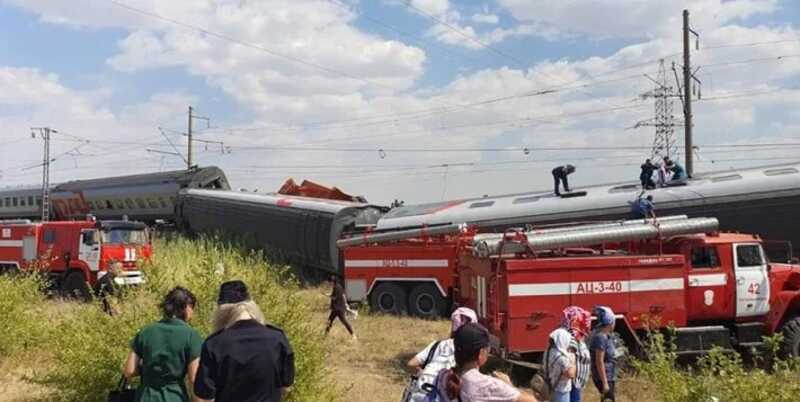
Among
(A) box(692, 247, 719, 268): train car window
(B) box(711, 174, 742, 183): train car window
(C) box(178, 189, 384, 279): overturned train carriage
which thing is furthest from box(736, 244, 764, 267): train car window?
(C) box(178, 189, 384, 279): overturned train carriage

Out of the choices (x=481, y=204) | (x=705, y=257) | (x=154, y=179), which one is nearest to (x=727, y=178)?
(x=481, y=204)

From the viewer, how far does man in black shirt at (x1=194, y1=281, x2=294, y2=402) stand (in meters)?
3.94

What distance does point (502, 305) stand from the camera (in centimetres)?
1030

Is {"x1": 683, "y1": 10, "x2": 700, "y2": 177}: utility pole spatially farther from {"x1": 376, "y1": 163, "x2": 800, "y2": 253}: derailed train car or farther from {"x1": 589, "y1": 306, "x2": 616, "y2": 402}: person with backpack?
{"x1": 589, "y1": 306, "x2": 616, "y2": 402}: person with backpack

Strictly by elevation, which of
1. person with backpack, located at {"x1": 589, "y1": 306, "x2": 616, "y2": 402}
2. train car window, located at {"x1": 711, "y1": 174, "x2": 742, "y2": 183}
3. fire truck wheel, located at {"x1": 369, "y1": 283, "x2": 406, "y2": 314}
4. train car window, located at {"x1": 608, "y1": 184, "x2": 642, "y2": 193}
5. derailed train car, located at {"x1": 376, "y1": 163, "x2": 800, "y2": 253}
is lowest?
fire truck wheel, located at {"x1": 369, "y1": 283, "x2": 406, "y2": 314}

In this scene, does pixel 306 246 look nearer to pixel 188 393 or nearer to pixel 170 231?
pixel 170 231

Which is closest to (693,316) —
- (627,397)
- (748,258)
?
(748,258)

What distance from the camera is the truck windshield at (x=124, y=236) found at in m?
20.0

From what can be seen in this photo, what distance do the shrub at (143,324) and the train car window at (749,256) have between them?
7006 millimetres

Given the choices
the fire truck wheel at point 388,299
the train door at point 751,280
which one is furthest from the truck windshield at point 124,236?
the train door at point 751,280

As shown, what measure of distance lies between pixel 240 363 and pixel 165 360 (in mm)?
909

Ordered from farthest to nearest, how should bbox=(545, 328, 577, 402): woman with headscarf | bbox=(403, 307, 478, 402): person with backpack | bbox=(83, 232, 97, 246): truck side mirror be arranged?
bbox=(83, 232, 97, 246): truck side mirror < bbox=(545, 328, 577, 402): woman with headscarf < bbox=(403, 307, 478, 402): person with backpack

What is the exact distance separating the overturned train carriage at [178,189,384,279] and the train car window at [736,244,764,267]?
38.7 ft

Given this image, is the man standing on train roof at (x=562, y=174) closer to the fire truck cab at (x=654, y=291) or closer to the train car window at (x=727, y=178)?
the train car window at (x=727, y=178)
